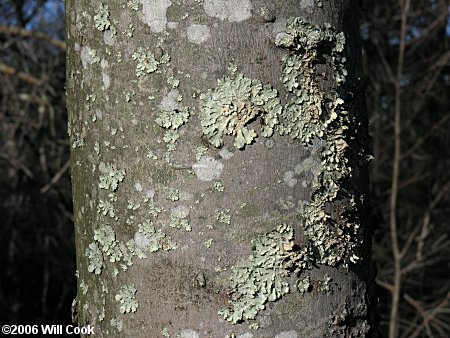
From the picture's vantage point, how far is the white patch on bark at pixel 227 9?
705 mm

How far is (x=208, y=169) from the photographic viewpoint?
708 mm

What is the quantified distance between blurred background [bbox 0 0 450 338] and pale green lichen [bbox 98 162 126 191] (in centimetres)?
313

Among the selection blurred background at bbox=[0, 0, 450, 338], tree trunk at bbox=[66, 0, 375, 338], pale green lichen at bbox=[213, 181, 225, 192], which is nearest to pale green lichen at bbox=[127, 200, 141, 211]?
tree trunk at bbox=[66, 0, 375, 338]

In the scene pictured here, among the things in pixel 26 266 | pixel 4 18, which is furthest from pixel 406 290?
pixel 4 18

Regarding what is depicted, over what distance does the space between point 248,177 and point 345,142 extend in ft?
0.50

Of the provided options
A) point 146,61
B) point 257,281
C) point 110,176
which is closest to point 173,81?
point 146,61

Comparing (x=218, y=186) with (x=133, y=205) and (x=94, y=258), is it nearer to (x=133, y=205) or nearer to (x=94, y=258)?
(x=133, y=205)

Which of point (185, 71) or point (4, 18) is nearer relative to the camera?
point (185, 71)

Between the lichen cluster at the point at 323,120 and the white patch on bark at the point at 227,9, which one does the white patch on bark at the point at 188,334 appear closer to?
the lichen cluster at the point at 323,120

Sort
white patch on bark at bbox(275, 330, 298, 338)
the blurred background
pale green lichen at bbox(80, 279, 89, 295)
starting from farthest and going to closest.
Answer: the blurred background
pale green lichen at bbox(80, 279, 89, 295)
white patch on bark at bbox(275, 330, 298, 338)

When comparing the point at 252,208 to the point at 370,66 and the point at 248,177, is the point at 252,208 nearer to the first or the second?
the point at 248,177

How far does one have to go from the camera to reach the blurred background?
396 cm

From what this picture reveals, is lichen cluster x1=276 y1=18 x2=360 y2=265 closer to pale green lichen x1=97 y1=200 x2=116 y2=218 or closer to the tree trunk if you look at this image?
the tree trunk

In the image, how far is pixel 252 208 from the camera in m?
0.70
